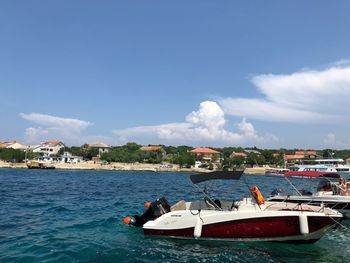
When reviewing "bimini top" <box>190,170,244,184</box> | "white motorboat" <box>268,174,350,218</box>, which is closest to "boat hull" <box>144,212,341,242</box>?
"bimini top" <box>190,170,244,184</box>

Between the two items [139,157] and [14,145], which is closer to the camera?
[139,157]

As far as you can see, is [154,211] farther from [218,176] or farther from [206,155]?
[206,155]

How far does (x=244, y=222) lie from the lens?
13.2 meters

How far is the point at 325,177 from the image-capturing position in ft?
74.1

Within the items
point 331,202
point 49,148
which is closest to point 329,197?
point 331,202

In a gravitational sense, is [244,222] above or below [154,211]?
below

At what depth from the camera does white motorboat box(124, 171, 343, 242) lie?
13.0 m

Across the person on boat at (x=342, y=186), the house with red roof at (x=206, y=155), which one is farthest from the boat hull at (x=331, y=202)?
the house with red roof at (x=206, y=155)

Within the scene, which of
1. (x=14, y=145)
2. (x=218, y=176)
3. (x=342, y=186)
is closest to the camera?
(x=218, y=176)

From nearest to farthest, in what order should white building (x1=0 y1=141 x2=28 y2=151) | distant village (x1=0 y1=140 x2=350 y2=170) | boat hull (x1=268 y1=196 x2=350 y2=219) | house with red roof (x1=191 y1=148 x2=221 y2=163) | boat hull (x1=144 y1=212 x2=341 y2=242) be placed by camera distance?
Answer: 1. boat hull (x1=144 y1=212 x2=341 y2=242)
2. boat hull (x1=268 y1=196 x2=350 y2=219)
3. distant village (x1=0 y1=140 x2=350 y2=170)
4. house with red roof (x1=191 y1=148 x2=221 y2=163)
5. white building (x1=0 y1=141 x2=28 y2=151)

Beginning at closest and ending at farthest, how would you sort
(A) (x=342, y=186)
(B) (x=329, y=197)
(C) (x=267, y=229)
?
1. (C) (x=267, y=229)
2. (B) (x=329, y=197)
3. (A) (x=342, y=186)

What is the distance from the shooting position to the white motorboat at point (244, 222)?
510 inches

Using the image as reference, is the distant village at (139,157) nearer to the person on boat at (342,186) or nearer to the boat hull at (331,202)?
the person on boat at (342,186)

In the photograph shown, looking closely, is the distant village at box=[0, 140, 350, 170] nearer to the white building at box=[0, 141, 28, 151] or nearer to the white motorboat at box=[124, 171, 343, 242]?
the white building at box=[0, 141, 28, 151]
